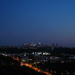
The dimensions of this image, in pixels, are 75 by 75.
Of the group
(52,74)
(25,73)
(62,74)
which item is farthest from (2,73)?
(62,74)

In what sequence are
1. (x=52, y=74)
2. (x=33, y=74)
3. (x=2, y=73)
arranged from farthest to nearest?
(x=52, y=74), (x=33, y=74), (x=2, y=73)

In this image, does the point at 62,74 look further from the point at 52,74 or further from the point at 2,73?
the point at 2,73

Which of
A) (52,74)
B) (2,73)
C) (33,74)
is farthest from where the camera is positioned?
(52,74)

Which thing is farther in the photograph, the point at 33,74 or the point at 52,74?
the point at 52,74

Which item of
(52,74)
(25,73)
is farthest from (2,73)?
(52,74)

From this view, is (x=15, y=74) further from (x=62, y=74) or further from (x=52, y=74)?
(x=62, y=74)

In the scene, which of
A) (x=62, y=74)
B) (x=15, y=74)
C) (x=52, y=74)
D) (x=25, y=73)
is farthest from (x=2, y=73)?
(x=62, y=74)

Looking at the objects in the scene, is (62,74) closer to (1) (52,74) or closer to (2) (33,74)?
(1) (52,74)
